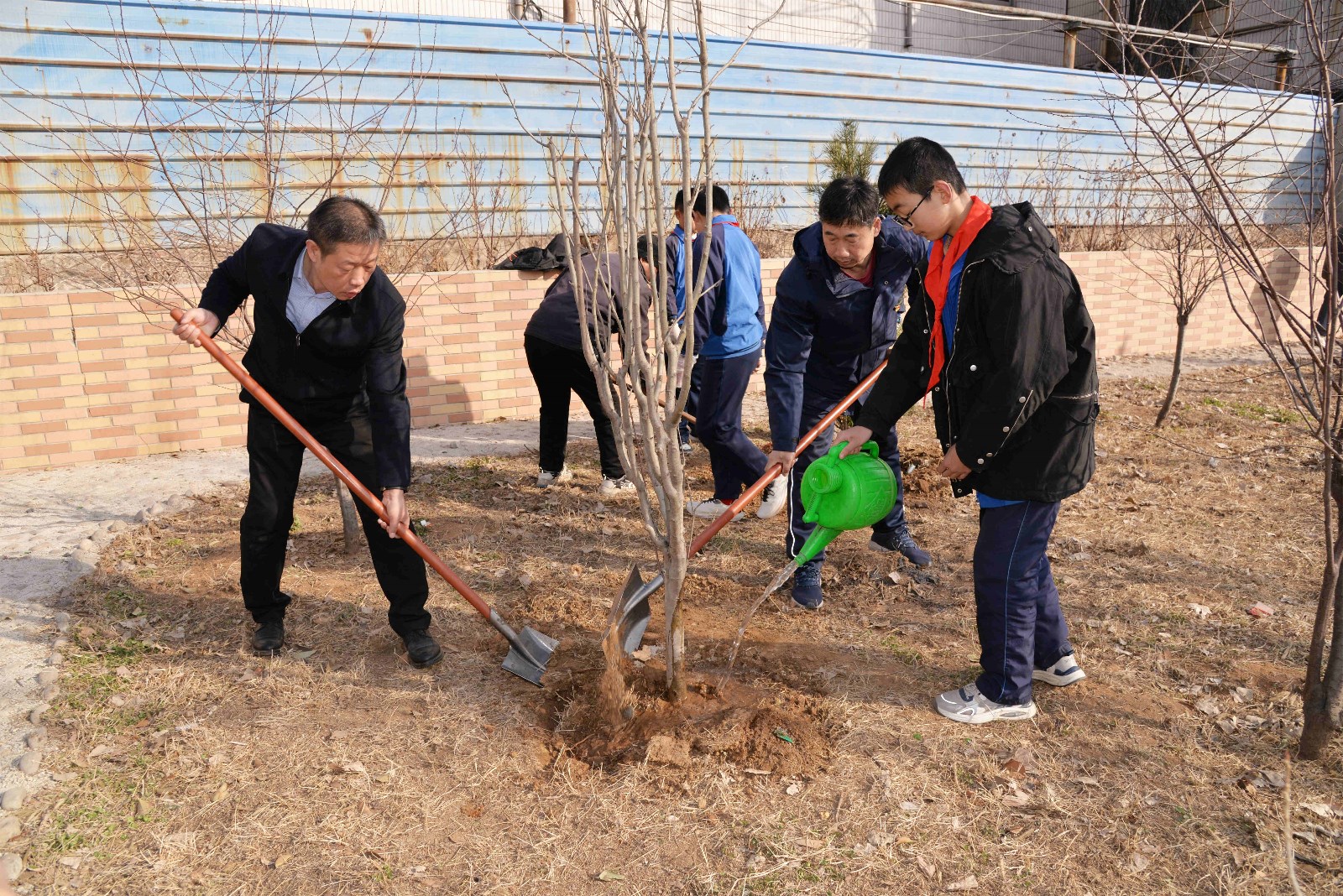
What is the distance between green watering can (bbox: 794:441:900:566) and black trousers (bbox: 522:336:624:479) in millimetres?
2302

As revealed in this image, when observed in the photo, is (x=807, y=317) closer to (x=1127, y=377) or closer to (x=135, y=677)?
(x=135, y=677)

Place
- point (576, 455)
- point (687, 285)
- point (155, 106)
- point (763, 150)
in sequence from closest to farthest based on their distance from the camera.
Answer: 1. point (687, 285)
2. point (576, 455)
3. point (155, 106)
4. point (763, 150)

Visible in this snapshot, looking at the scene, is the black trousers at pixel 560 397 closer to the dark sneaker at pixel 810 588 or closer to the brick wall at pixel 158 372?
the brick wall at pixel 158 372

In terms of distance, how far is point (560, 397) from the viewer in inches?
217

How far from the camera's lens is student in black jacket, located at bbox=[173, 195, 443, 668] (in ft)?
10.4

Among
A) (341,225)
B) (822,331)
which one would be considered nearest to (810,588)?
(822,331)

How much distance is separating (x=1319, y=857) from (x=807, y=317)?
257cm

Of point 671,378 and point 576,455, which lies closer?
point 671,378

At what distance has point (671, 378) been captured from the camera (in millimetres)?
2654

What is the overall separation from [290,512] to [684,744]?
1742 mm

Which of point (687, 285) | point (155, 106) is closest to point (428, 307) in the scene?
point (155, 106)

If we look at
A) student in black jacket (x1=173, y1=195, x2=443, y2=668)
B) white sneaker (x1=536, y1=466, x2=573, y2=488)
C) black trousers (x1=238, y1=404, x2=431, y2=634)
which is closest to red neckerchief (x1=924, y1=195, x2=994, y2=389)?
student in black jacket (x1=173, y1=195, x2=443, y2=668)

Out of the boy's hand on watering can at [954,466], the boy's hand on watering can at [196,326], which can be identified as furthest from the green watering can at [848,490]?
the boy's hand on watering can at [196,326]

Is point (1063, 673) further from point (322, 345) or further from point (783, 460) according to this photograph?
point (322, 345)
